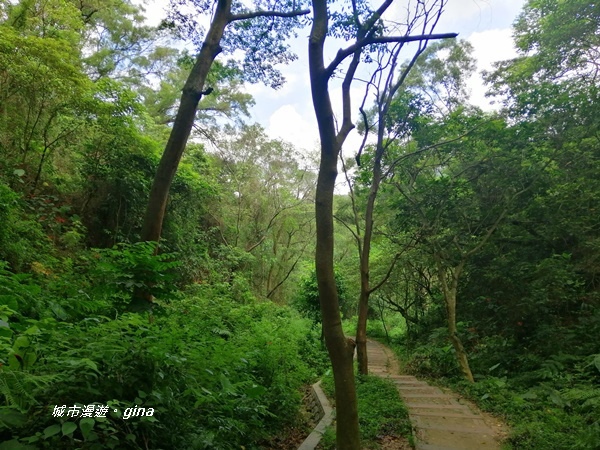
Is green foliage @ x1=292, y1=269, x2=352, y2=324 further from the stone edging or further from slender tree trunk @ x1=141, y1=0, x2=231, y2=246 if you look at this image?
slender tree trunk @ x1=141, y1=0, x2=231, y2=246

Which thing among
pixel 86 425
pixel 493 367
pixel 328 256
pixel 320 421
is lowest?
pixel 320 421

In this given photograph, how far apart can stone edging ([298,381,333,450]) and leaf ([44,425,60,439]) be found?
11.6 ft

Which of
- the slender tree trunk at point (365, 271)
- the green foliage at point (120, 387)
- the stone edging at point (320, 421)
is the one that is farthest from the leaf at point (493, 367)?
the green foliage at point (120, 387)

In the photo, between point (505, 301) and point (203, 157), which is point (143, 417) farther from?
point (203, 157)

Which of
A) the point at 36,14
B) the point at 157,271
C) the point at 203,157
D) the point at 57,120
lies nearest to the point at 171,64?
the point at 203,157

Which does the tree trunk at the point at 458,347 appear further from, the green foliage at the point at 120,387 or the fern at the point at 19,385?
the fern at the point at 19,385

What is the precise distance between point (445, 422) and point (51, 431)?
220 inches

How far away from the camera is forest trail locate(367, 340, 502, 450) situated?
4605mm

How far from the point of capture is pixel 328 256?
386cm

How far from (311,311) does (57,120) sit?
33.5ft

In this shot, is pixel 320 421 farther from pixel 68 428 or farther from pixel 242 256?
pixel 242 256

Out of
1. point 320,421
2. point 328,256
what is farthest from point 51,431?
point 320,421

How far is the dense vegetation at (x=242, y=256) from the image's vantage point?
2.46 meters

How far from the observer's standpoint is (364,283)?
7.77 metres
